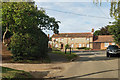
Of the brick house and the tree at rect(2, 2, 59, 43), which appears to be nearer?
the tree at rect(2, 2, 59, 43)

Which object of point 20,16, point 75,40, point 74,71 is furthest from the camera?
point 75,40

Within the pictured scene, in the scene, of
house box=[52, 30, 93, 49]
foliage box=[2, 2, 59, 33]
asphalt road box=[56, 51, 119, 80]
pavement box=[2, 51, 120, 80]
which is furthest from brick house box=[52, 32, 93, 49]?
pavement box=[2, 51, 120, 80]

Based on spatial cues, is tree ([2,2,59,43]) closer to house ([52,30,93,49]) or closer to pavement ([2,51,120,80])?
pavement ([2,51,120,80])

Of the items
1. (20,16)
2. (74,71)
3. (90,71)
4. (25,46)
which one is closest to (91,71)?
(90,71)

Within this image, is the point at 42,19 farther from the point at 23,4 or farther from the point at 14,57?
the point at 14,57

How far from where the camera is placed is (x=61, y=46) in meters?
69.3

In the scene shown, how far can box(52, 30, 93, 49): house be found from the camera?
65.8 m

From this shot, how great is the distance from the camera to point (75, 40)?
6788 centimetres

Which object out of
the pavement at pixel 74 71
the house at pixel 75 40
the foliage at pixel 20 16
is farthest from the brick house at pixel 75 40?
the pavement at pixel 74 71

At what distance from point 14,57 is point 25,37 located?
96.2 inches

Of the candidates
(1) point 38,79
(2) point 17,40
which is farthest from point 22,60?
(1) point 38,79

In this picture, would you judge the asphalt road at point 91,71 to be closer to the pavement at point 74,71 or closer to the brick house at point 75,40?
the pavement at point 74,71

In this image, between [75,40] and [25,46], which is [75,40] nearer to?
[75,40]

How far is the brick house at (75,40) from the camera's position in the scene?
6581 cm
